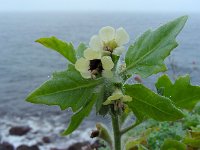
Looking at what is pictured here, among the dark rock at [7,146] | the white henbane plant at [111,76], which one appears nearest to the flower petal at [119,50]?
the white henbane plant at [111,76]

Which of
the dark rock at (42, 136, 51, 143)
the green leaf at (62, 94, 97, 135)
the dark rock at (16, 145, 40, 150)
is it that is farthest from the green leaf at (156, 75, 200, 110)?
the dark rock at (42, 136, 51, 143)

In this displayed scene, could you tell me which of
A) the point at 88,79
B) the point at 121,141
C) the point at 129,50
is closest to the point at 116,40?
the point at 129,50

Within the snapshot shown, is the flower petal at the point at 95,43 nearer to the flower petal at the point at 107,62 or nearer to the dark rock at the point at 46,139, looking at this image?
the flower petal at the point at 107,62

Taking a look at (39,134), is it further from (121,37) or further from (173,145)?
(121,37)

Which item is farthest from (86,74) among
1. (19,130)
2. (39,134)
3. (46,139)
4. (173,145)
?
(19,130)

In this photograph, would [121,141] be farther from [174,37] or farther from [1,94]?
[1,94]
